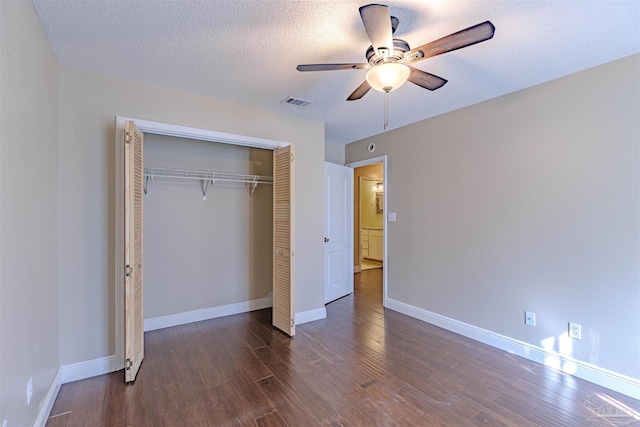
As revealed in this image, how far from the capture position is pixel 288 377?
2469 mm

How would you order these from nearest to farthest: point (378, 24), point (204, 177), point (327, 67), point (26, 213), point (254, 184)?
point (378, 24) → point (26, 213) → point (327, 67) → point (204, 177) → point (254, 184)

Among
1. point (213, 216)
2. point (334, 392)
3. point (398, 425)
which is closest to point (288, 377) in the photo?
point (334, 392)

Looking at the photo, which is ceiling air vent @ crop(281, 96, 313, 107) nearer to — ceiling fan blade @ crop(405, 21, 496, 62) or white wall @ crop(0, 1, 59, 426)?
ceiling fan blade @ crop(405, 21, 496, 62)

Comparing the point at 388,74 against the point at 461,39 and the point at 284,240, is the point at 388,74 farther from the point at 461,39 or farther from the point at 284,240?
the point at 284,240

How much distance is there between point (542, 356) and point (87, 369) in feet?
12.9

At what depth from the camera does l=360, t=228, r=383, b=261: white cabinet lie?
7.67 meters

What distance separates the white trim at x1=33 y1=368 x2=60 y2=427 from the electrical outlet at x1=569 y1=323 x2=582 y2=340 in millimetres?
3911

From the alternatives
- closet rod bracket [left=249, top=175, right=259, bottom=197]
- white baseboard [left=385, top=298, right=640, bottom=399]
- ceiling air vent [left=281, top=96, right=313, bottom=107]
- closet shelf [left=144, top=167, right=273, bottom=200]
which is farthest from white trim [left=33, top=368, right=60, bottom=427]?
white baseboard [left=385, top=298, right=640, bottom=399]

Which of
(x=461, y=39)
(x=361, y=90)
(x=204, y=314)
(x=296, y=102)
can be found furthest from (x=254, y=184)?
(x=461, y=39)

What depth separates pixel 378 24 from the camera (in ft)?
5.03

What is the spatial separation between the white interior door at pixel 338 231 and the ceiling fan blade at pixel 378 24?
2754 millimetres

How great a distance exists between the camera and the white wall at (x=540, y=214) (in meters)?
2.31

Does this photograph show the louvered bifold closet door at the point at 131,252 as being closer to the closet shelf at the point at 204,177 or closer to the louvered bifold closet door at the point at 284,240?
the closet shelf at the point at 204,177

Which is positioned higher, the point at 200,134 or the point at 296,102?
the point at 296,102
